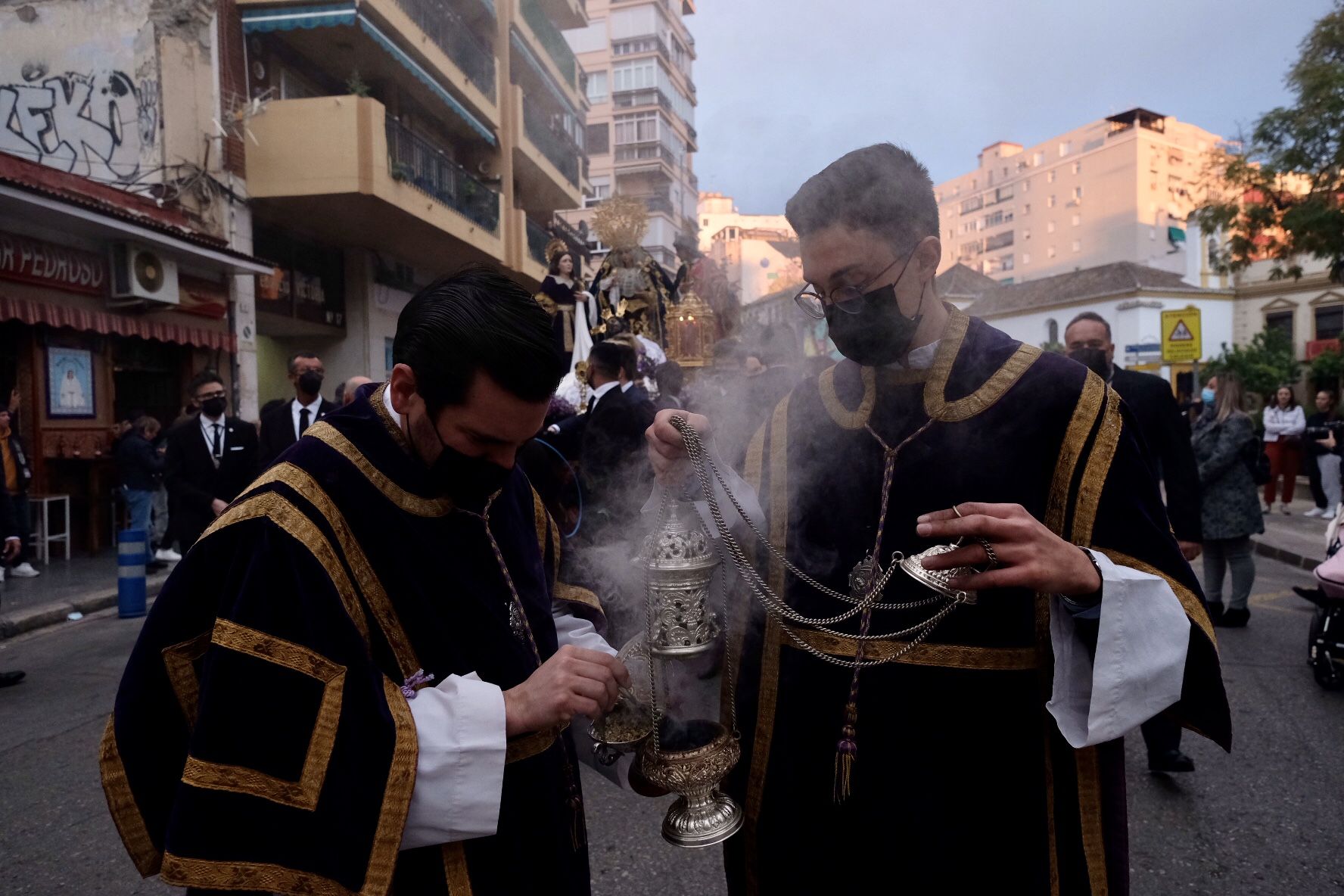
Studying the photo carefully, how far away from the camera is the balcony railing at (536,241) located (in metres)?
20.1

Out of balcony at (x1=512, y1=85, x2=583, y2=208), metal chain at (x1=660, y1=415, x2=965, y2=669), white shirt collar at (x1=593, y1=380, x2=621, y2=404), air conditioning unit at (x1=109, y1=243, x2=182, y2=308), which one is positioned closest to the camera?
metal chain at (x1=660, y1=415, x2=965, y2=669)

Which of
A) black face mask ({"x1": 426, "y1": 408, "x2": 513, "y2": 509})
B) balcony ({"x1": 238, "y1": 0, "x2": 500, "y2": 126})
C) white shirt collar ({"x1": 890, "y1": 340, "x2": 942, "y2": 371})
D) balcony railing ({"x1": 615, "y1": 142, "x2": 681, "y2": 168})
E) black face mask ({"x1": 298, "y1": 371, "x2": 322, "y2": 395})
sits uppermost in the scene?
balcony railing ({"x1": 615, "y1": 142, "x2": 681, "y2": 168})

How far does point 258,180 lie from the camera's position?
1207 cm

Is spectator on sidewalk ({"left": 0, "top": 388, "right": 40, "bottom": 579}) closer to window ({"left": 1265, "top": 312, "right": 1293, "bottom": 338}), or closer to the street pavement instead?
the street pavement

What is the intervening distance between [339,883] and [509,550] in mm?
655

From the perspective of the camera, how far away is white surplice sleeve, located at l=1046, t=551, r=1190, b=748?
57.8 inches

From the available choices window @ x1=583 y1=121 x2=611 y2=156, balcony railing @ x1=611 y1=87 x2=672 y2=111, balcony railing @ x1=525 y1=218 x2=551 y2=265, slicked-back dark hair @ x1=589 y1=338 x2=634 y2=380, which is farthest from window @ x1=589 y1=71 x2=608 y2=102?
slicked-back dark hair @ x1=589 y1=338 x2=634 y2=380

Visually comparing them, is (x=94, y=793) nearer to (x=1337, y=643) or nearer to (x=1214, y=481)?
(x=1337, y=643)

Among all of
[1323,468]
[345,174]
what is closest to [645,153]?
[345,174]

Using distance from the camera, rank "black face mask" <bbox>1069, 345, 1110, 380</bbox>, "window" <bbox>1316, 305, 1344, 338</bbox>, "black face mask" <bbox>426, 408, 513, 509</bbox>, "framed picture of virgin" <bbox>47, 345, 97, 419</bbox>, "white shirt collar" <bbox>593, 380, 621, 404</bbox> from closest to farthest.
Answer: "black face mask" <bbox>426, 408, 513, 509</bbox>
"black face mask" <bbox>1069, 345, 1110, 380</bbox>
"white shirt collar" <bbox>593, 380, 621, 404</bbox>
"framed picture of virgin" <bbox>47, 345, 97, 419</bbox>
"window" <bbox>1316, 305, 1344, 338</bbox>

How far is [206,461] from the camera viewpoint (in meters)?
6.66

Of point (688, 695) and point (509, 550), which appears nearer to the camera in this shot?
point (509, 550)

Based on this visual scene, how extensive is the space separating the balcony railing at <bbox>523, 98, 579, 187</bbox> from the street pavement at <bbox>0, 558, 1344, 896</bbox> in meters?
18.1

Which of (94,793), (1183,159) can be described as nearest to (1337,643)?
(94,793)
